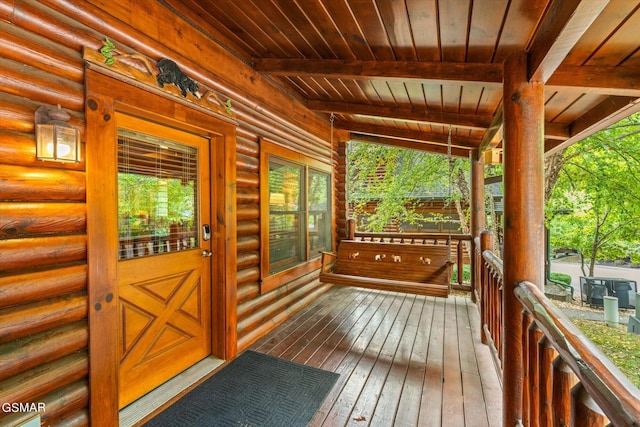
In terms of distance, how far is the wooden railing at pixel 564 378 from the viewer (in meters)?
0.74

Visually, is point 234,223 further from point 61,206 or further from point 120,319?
point 61,206

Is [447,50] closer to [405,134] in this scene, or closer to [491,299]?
[491,299]

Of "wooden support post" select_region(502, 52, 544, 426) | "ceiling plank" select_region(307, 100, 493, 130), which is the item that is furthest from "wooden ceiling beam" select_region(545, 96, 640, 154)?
"wooden support post" select_region(502, 52, 544, 426)

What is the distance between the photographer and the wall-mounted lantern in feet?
4.72

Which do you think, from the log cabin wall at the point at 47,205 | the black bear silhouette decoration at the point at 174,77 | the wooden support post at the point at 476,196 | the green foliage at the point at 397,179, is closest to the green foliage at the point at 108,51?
the log cabin wall at the point at 47,205

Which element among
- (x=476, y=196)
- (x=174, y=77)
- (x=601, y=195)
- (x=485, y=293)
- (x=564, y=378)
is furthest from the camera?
(x=601, y=195)

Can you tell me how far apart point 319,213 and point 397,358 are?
2571mm

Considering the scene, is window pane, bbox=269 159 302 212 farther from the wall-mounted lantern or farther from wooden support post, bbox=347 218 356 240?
the wall-mounted lantern

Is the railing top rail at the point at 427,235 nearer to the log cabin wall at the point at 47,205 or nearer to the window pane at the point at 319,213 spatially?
the window pane at the point at 319,213

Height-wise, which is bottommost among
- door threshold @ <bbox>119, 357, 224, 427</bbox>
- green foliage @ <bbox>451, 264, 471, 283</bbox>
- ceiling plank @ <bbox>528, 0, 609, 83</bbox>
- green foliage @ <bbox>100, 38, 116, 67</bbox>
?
green foliage @ <bbox>451, 264, 471, 283</bbox>

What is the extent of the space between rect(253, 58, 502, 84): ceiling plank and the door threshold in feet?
9.57

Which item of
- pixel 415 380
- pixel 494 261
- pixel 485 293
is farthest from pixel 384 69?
pixel 415 380

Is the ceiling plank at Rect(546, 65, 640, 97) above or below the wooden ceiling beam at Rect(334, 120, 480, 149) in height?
below

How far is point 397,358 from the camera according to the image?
2725mm
